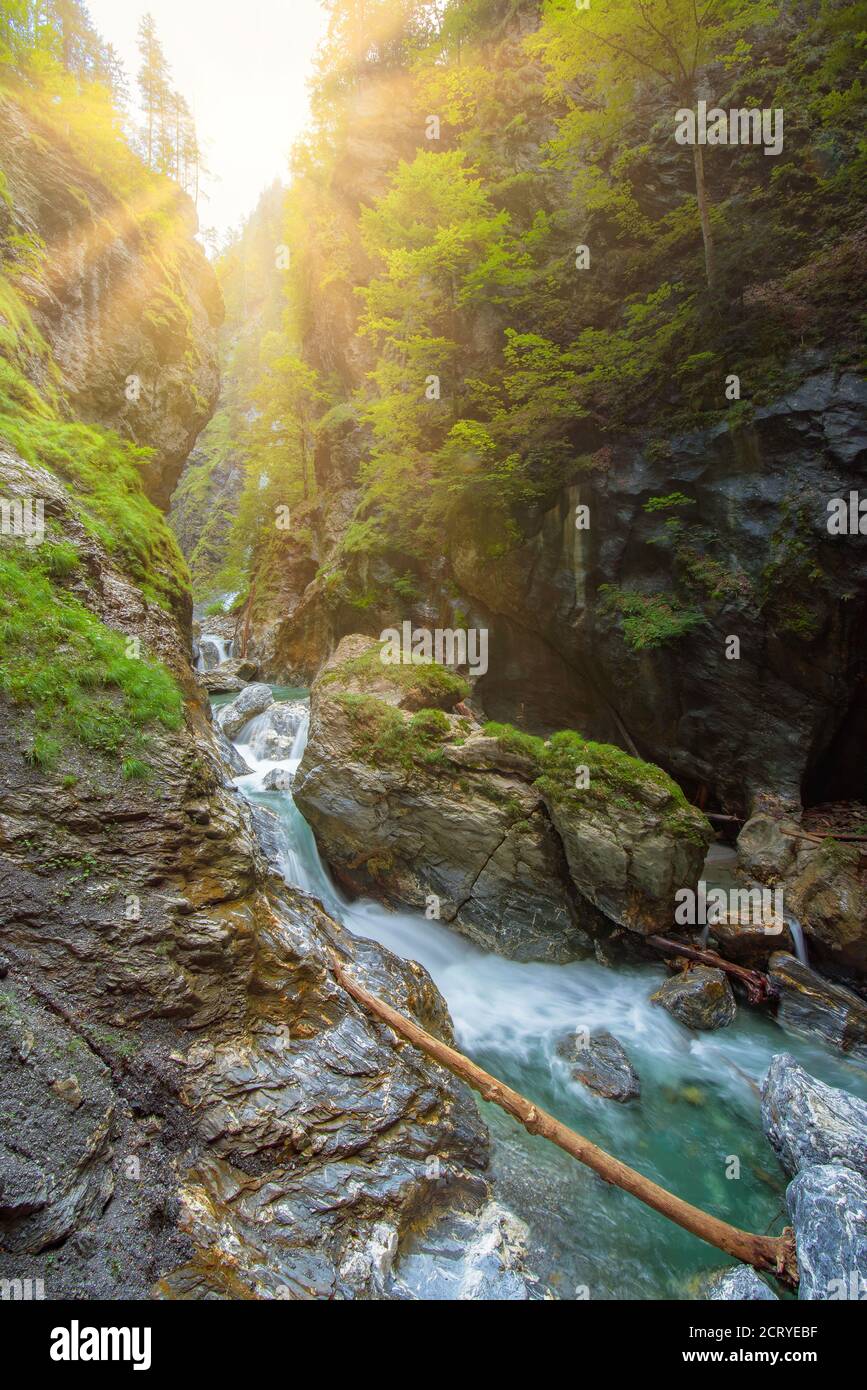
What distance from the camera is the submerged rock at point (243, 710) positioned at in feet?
49.9

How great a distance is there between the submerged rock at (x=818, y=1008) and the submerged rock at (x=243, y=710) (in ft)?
43.2

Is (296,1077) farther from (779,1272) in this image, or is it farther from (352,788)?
(352,788)

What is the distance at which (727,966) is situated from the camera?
8.73 meters

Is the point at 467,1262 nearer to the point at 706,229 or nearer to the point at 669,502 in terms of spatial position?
the point at 669,502

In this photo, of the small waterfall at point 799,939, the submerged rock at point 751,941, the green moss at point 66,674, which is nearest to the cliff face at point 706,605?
the small waterfall at point 799,939

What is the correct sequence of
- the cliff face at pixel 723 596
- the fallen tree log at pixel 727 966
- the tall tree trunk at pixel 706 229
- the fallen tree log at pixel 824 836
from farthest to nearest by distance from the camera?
1. the tall tree trunk at pixel 706 229
2. the cliff face at pixel 723 596
3. the fallen tree log at pixel 824 836
4. the fallen tree log at pixel 727 966

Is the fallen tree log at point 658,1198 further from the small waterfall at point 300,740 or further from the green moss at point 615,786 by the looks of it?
the small waterfall at point 300,740

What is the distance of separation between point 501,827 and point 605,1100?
398 centimetres

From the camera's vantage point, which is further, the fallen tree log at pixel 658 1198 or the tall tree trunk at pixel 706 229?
the tall tree trunk at pixel 706 229

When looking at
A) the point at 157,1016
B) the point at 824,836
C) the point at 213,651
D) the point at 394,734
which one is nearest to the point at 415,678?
the point at 394,734

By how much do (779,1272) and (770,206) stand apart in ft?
55.6

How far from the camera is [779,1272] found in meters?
4.32

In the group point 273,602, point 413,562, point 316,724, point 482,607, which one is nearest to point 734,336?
point 482,607
